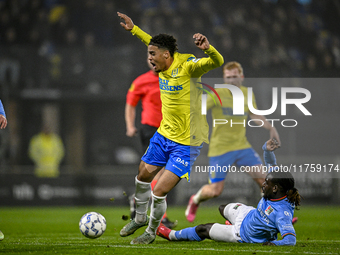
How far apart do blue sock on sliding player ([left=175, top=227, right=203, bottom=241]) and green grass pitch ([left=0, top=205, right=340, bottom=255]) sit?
2.6 inches

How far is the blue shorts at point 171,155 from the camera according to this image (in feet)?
15.6

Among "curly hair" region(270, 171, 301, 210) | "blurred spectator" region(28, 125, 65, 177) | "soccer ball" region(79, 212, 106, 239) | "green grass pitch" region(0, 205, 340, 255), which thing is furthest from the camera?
"blurred spectator" region(28, 125, 65, 177)

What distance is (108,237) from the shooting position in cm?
586

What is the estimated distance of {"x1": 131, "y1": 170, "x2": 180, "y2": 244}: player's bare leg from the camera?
474 centimetres

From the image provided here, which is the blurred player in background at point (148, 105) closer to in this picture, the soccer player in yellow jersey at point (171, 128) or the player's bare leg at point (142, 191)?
the player's bare leg at point (142, 191)

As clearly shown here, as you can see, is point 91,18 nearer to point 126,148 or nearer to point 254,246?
point 126,148

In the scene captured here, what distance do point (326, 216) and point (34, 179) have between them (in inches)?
272

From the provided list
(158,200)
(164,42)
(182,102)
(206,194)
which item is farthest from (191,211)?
(164,42)

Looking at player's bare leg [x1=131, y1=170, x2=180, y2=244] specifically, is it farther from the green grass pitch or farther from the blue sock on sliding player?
the blue sock on sliding player

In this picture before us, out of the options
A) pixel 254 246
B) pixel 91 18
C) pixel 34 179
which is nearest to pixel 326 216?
pixel 254 246

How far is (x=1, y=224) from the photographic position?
316 inches

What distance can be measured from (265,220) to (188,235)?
90 centimetres

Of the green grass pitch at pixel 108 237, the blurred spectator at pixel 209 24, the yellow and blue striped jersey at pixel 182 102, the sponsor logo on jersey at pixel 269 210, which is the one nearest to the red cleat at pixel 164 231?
the green grass pitch at pixel 108 237

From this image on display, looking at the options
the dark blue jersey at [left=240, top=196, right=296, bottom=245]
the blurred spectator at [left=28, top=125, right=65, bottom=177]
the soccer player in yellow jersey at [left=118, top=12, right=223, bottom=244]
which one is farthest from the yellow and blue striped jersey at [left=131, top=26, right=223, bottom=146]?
the blurred spectator at [left=28, top=125, right=65, bottom=177]
